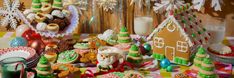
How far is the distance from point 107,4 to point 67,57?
1.34 feet

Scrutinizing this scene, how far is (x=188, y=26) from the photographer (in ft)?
4.55

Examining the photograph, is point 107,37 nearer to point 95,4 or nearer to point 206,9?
point 95,4

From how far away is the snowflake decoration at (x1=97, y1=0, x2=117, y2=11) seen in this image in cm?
169

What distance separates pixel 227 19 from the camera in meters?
1.67

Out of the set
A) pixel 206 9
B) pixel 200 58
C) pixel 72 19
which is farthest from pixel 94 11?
pixel 200 58

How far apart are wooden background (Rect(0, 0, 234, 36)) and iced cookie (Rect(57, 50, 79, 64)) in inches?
15.3

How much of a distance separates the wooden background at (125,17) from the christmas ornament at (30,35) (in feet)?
0.82

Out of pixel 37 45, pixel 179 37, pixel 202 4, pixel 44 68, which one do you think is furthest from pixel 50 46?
pixel 202 4

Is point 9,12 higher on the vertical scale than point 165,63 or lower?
higher

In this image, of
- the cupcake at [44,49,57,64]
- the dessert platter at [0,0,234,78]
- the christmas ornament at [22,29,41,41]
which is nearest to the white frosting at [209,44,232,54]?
the dessert platter at [0,0,234,78]

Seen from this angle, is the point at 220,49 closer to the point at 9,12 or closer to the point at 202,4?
the point at 202,4

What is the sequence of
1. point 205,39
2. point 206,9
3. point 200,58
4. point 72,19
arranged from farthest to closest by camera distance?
point 206,9 → point 72,19 → point 205,39 → point 200,58

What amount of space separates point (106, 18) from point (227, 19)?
0.53 metres

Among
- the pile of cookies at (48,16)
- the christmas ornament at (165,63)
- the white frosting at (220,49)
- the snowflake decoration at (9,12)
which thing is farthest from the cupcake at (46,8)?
the white frosting at (220,49)
